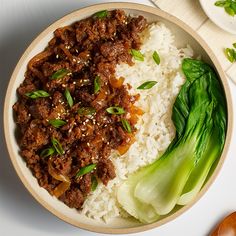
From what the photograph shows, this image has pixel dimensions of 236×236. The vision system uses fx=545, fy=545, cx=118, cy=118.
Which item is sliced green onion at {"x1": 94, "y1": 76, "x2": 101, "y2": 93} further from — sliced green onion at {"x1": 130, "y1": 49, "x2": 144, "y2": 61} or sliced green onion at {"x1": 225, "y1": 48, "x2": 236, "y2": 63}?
sliced green onion at {"x1": 225, "y1": 48, "x2": 236, "y2": 63}

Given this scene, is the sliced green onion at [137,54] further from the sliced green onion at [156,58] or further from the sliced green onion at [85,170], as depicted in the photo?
the sliced green onion at [85,170]

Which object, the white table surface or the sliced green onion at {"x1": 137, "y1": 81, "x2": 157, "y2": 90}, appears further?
the white table surface

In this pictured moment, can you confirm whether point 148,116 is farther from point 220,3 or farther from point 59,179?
point 220,3

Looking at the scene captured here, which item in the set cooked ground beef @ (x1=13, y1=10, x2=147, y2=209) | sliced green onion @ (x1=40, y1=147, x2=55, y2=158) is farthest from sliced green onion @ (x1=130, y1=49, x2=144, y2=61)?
sliced green onion @ (x1=40, y1=147, x2=55, y2=158)

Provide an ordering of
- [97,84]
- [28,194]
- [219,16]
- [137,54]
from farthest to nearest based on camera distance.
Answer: [28,194]
[219,16]
[137,54]
[97,84]

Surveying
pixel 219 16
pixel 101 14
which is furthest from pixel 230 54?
pixel 101 14

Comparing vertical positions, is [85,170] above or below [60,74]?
below

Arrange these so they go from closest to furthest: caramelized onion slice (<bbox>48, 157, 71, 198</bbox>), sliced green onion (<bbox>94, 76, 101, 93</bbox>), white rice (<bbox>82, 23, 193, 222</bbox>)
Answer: sliced green onion (<bbox>94, 76, 101, 93</bbox>), caramelized onion slice (<bbox>48, 157, 71, 198</bbox>), white rice (<bbox>82, 23, 193, 222</bbox>)
